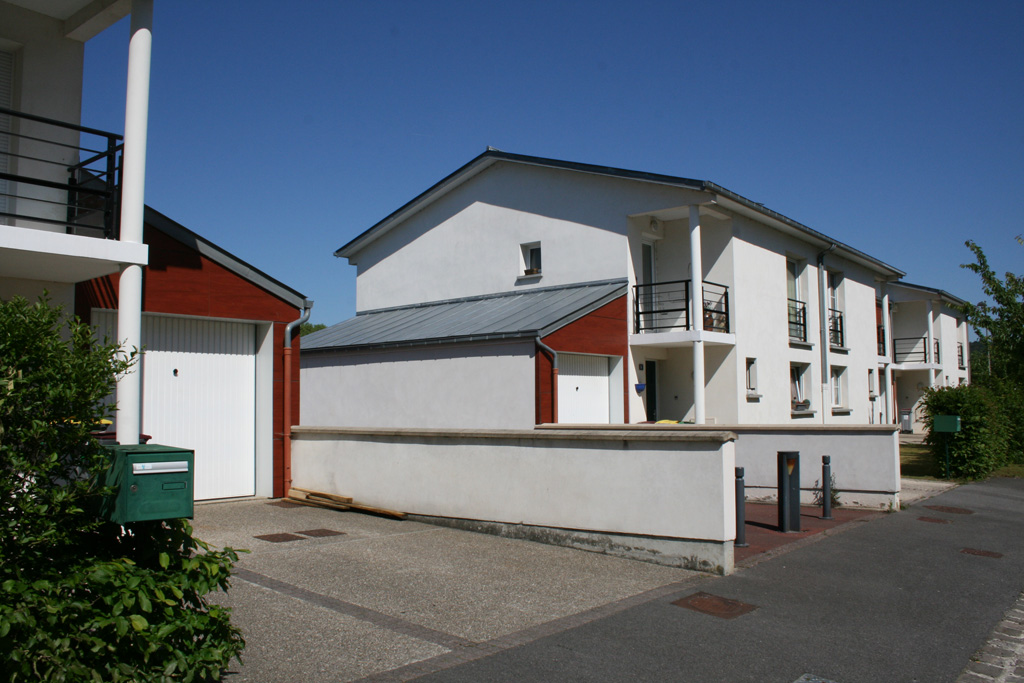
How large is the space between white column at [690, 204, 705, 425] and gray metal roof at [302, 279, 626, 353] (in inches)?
62.4

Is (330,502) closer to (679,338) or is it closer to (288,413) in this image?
(288,413)

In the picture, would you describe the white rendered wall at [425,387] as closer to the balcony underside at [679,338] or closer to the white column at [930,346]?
the balcony underside at [679,338]

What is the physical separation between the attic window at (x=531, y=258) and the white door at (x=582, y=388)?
12.4 ft

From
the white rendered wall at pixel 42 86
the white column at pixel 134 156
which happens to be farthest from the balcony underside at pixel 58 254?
the white rendered wall at pixel 42 86

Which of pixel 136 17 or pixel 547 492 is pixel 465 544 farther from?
pixel 136 17

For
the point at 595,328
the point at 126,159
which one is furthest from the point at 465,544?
the point at 595,328

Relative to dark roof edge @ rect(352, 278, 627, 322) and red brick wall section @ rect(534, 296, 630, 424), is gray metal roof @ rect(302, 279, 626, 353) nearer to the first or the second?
dark roof edge @ rect(352, 278, 627, 322)

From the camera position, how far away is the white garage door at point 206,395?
1080 cm

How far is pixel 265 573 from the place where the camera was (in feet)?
24.2

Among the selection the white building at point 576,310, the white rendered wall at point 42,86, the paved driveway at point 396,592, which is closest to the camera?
the paved driveway at point 396,592

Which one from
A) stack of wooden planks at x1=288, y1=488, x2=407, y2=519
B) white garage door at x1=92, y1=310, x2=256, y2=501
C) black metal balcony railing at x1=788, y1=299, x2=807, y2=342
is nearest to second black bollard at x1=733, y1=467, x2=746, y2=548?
stack of wooden planks at x1=288, y1=488, x2=407, y2=519

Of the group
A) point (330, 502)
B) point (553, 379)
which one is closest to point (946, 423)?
point (553, 379)

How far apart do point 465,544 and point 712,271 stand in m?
11.8

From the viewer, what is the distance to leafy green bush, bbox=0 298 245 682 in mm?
3709
